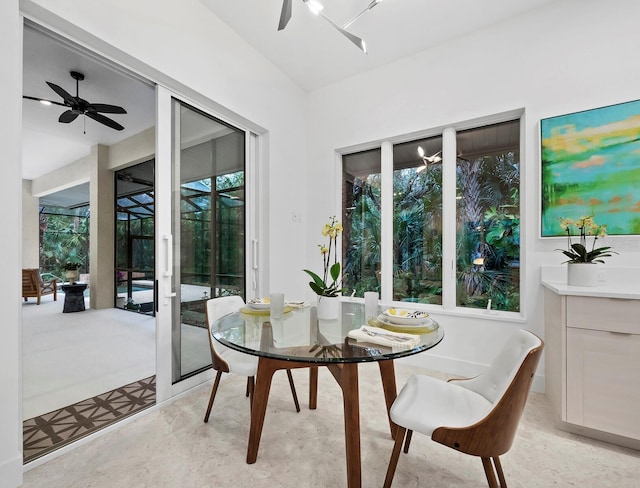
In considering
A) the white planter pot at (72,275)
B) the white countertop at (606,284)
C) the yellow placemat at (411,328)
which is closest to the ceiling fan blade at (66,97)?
the yellow placemat at (411,328)

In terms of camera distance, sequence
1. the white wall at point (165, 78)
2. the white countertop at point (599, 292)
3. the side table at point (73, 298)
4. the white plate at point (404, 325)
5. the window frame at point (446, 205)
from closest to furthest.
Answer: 1. the white wall at point (165, 78)
2. the white plate at point (404, 325)
3. the white countertop at point (599, 292)
4. the window frame at point (446, 205)
5. the side table at point (73, 298)

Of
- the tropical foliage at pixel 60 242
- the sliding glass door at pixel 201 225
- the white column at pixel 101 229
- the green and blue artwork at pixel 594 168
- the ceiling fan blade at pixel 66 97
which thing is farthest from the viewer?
the tropical foliage at pixel 60 242

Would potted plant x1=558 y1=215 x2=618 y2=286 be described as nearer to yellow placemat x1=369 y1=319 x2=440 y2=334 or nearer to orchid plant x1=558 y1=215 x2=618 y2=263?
orchid plant x1=558 y1=215 x2=618 y2=263

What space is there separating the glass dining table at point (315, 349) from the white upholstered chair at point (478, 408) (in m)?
0.19

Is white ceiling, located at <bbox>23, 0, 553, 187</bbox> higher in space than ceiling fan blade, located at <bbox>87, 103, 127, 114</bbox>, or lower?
higher

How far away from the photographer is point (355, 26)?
268 cm

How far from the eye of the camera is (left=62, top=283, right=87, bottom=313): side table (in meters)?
5.42

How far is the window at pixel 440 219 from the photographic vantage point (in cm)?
274

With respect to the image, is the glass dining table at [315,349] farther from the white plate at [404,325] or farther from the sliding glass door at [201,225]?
the sliding glass door at [201,225]

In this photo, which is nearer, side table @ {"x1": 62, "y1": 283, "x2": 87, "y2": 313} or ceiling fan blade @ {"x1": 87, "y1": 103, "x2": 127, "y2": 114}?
ceiling fan blade @ {"x1": 87, "y1": 103, "x2": 127, "y2": 114}

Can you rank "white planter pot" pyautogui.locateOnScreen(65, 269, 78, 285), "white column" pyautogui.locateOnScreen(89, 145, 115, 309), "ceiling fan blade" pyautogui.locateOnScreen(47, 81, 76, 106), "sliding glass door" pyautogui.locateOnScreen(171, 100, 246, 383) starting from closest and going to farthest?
"sliding glass door" pyautogui.locateOnScreen(171, 100, 246, 383) < "ceiling fan blade" pyautogui.locateOnScreen(47, 81, 76, 106) < "white column" pyautogui.locateOnScreen(89, 145, 115, 309) < "white planter pot" pyautogui.locateOnScreen(65, 269, 78, 285)

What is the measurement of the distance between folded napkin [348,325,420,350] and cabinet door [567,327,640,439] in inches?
47.5

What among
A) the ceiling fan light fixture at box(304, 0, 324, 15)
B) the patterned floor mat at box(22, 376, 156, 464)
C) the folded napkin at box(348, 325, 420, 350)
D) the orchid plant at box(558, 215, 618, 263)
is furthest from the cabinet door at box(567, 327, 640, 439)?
the patterned floor mat at box(22, 376, 156, 464)

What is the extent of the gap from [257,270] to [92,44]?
2.16m
